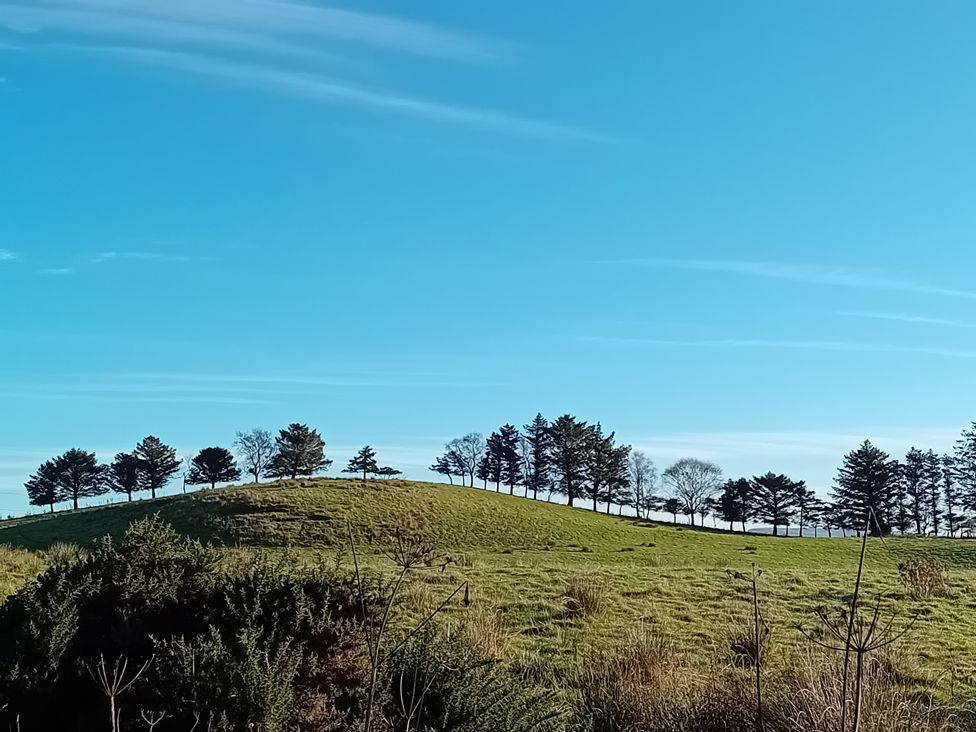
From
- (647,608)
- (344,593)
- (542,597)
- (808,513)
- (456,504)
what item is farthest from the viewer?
(808,513)

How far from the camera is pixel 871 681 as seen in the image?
18.5 ft

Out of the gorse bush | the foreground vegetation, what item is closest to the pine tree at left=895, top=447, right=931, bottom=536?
the foreground vegetation

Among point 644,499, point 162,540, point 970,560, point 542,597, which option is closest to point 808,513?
point 644,499

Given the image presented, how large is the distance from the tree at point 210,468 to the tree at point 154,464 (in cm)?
240

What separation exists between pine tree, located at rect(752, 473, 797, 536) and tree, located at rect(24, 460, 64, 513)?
7076 cm

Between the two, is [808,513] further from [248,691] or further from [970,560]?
[248,691]

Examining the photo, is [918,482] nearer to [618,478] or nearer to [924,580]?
[618,478]

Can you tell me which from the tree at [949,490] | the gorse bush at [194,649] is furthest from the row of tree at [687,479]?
the gorse bush at [194,649]

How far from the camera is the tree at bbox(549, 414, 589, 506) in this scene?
8288 cm

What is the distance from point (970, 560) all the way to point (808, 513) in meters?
37.0

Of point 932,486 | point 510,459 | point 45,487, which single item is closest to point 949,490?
point 932,486

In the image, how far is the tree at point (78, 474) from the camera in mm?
83438

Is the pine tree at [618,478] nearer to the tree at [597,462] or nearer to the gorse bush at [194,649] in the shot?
the tree at [597,462]

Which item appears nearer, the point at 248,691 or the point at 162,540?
the point at 248,691
